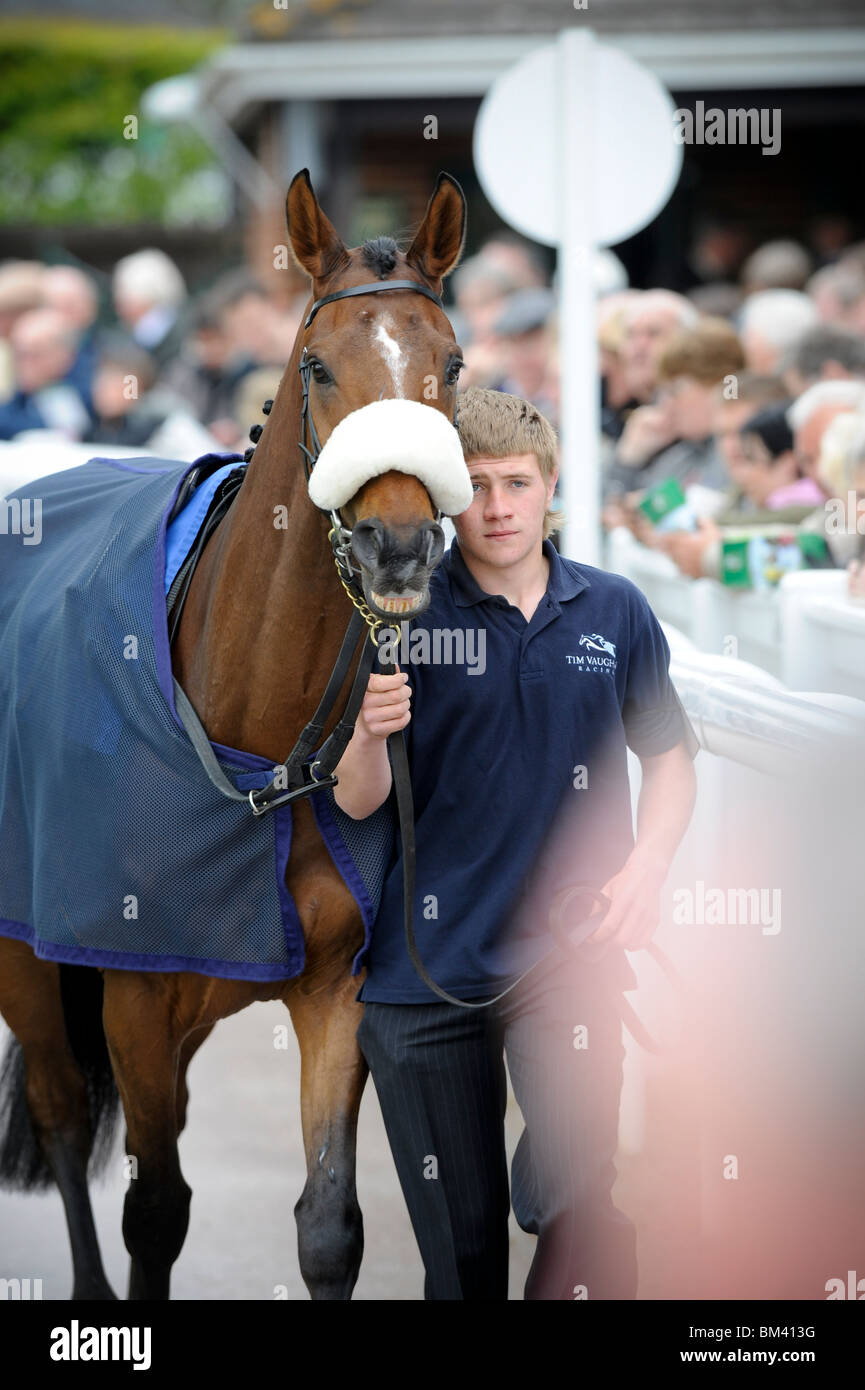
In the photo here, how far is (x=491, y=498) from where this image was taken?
2902 millimetres

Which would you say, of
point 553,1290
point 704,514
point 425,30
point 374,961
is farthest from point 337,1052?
point 425,30

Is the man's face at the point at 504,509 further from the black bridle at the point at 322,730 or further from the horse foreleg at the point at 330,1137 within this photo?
the horse foreleg at the point at 330,1137

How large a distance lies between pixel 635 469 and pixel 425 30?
304 inches

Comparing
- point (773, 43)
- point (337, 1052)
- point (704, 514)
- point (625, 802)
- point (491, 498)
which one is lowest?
point (337, 1052)

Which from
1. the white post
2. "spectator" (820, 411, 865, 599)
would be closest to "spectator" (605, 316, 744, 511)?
"spectator" (820, 411, 865, 599)

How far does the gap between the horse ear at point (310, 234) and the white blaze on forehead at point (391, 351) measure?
9.2 inches

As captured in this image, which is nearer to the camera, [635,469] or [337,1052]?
[337,1052]

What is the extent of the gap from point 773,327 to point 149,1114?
17.1 feet

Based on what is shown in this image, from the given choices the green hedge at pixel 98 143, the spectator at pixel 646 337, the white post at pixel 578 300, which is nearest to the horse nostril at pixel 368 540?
the white post at pixel 578 300

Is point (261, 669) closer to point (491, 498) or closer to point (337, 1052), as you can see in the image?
point (491, 498)

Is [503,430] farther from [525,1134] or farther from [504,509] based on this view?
[525,1134]

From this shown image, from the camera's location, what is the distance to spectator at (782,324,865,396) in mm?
6074

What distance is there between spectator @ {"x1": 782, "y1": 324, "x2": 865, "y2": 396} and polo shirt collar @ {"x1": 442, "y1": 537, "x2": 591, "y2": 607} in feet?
10.8

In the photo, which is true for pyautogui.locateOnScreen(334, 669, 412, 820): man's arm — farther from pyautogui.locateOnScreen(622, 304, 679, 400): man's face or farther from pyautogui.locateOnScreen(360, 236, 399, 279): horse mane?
pyautogui.locateOnScreen(622, 304, 679, 400): man's face
